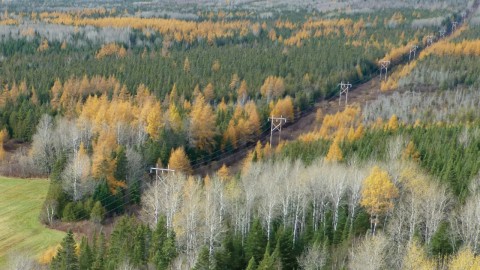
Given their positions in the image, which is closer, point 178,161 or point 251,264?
point 251,264

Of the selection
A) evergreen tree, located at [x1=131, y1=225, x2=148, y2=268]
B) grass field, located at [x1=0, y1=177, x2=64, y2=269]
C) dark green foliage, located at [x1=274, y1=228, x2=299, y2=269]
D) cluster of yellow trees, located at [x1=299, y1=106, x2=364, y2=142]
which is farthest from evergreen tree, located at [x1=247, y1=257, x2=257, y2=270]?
cluster of yellow trees, located at [x1=299, y1=106, x2=364, y2=142]

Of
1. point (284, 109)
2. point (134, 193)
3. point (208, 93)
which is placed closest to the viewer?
point (134, 193)

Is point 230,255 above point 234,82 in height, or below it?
above

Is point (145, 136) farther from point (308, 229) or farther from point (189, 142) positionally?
point (308, 229)

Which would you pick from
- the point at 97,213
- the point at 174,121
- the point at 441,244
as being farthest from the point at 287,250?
the point at 174,121

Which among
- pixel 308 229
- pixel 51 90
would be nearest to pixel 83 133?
pixel 51 90

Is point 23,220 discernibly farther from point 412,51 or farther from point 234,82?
point 412,51

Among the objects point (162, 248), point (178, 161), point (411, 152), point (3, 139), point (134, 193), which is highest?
point (411, 152)

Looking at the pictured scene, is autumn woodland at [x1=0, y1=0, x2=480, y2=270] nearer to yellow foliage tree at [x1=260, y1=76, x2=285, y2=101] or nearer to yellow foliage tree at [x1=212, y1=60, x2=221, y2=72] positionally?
yellow foliage tree at [x1=260, y1=76, x2=285, y2=101]

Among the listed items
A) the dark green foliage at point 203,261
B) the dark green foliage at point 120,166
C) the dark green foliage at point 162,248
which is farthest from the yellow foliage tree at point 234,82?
the dark green foliage at point 203,261
